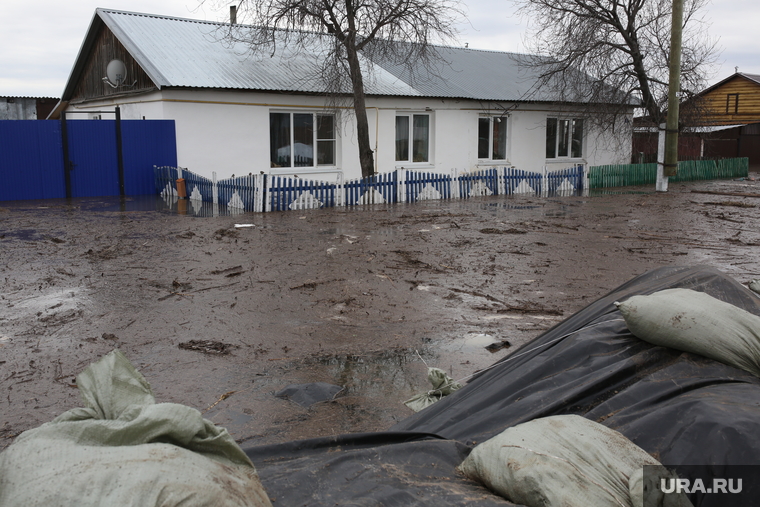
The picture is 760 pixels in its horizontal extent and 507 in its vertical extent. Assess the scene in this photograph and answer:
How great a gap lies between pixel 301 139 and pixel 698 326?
16.5 meters

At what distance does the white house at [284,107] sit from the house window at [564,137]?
0.07m

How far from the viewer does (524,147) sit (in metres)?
23.1

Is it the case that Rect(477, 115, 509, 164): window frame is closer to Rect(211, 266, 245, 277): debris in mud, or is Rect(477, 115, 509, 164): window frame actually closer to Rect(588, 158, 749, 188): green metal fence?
Rect(588, 158, 749, 188): green metal fence

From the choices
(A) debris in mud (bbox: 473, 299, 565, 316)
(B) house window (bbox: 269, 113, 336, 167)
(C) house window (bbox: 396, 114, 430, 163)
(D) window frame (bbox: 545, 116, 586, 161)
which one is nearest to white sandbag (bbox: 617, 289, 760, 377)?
(A) debris in mud (bbox: 473, 299, 565, 316)

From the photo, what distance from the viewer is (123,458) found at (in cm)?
175

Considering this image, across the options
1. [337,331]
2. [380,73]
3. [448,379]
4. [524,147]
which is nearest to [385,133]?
[380,73]

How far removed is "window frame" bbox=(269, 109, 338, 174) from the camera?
17.9m

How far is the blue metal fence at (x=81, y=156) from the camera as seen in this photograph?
1548 centimetres

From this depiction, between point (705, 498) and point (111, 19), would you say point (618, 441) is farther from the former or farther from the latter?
point (111, 19)

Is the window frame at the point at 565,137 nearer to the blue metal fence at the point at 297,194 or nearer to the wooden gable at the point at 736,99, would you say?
the blue metal fence at the point at 297,194

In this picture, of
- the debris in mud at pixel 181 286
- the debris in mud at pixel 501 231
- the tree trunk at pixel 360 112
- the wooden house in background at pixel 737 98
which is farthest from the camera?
the wooden house in background at pixel 737 98

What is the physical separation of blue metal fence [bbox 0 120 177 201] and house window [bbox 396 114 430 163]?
284 inches

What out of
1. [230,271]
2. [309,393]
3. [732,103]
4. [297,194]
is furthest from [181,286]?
[732,103]

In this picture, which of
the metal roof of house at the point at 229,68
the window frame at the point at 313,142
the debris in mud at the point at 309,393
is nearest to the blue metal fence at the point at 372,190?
the window frame at the point at 313,142
